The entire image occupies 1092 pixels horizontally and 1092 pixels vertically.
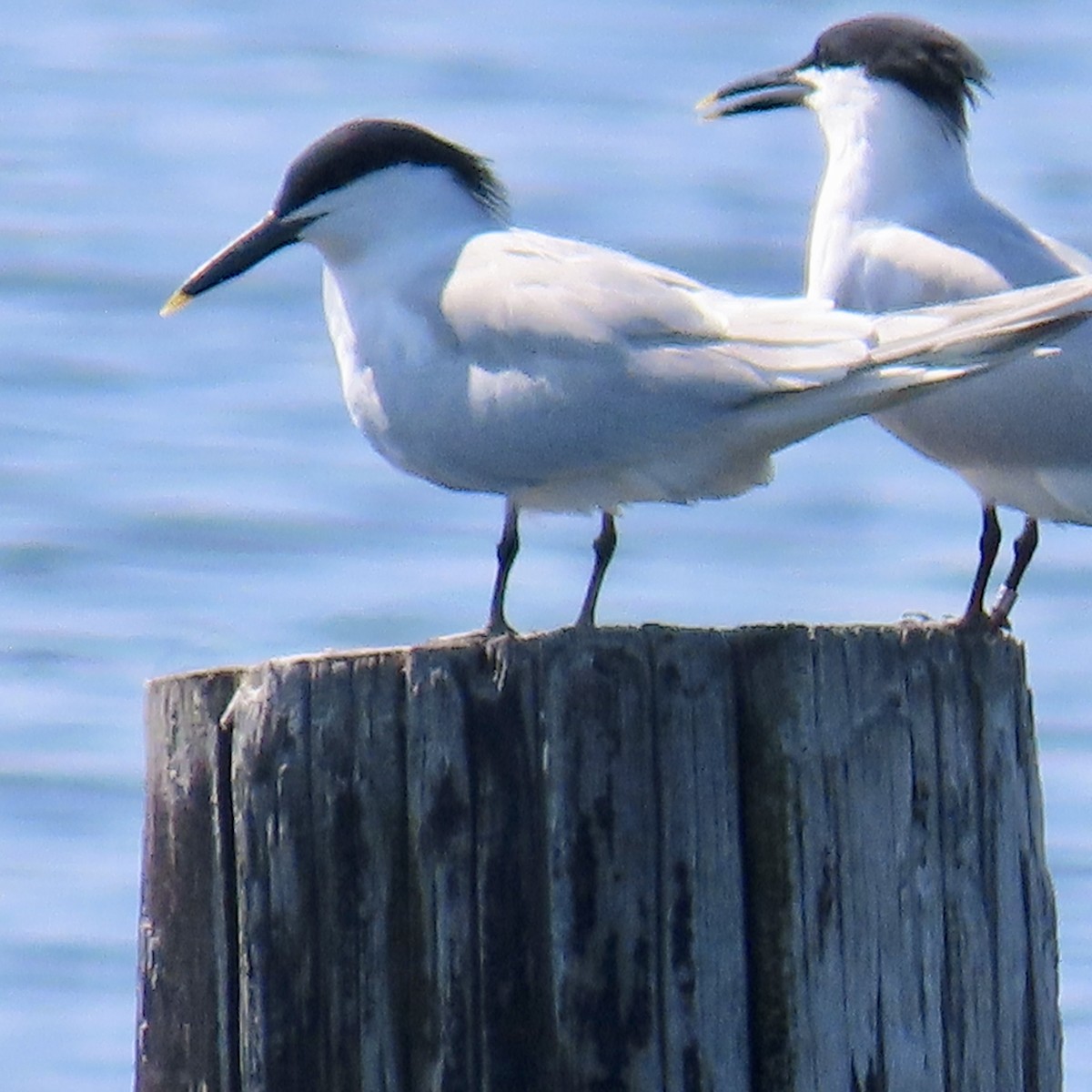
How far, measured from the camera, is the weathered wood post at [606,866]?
128 inches

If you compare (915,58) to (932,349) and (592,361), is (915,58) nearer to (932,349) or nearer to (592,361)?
(592,361)

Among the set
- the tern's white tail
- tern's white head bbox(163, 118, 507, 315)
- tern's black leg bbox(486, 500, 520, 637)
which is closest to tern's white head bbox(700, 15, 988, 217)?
tern's white head bbox(163, 118, 507, 315)

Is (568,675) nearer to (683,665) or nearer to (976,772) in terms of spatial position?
(683,665)

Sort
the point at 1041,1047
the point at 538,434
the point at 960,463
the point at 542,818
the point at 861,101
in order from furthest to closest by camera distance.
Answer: the point at 861,101 → the point at 960,463 → the point at 538,434 → the point at 1041,1047 → the point at 542,818

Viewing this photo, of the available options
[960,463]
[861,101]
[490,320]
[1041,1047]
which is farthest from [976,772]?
[861,101]

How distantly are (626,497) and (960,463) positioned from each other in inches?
53.5

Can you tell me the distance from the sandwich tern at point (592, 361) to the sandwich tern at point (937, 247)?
2.64 feet

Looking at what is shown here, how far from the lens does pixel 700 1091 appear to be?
3.29m

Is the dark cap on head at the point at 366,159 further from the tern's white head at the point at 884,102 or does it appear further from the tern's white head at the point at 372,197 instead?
the tern's white head at the point at 884,102

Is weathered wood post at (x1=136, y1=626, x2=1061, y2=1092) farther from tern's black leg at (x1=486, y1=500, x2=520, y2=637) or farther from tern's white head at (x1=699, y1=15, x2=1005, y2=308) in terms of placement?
tern's white head at (x1=699, y1=15, x2=1005, y2=308)

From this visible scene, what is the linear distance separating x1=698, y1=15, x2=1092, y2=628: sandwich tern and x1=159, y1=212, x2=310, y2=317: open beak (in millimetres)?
1218

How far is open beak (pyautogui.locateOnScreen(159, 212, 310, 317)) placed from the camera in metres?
5.10

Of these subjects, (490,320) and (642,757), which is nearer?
(642,757)

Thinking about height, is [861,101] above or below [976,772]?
above
